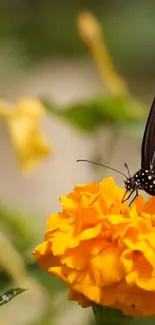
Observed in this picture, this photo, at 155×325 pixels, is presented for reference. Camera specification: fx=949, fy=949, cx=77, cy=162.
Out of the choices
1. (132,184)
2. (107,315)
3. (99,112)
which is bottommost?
(107,315)

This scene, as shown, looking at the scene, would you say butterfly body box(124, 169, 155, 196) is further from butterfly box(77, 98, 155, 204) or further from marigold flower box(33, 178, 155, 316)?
marigold flower box(33, 178, 155, 316)

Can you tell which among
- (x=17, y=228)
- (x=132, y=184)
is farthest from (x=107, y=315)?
(x=17, y=228)

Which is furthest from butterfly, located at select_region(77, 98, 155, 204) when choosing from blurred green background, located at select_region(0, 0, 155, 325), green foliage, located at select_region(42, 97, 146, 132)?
green foliage, located at select_region(42, 97, 146, 132)

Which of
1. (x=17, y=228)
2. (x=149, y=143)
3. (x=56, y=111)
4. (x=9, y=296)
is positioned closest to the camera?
(x=9, y=296)

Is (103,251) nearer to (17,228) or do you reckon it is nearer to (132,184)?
(132,184)

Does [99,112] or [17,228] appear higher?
[99,112]

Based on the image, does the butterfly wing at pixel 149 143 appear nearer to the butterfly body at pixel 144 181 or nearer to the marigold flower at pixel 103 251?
the butterfly body at pixel 144 181

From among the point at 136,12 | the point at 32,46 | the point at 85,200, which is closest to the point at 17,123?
the point at 85,200
